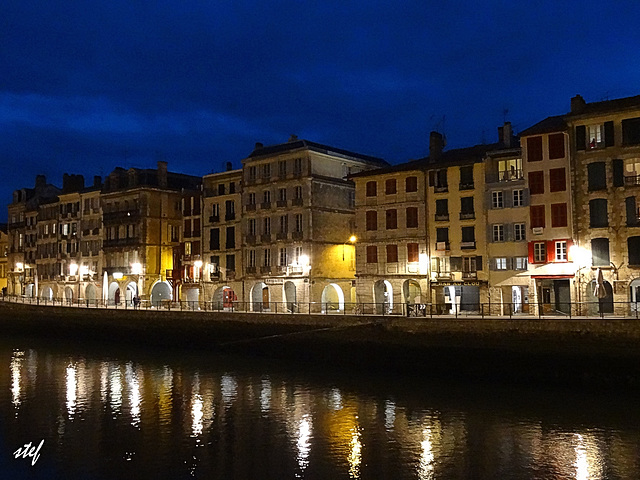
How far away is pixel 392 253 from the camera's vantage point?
54.3 meters

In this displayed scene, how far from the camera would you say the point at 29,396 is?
3478cm

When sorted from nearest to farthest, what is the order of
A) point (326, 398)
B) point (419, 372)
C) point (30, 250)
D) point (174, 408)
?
point (174, 408) < point (326, 398) < point (419, 372) < point (30, 250)

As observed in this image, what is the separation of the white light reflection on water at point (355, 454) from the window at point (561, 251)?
2368 centimetres

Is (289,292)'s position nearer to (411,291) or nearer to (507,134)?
(411,291)

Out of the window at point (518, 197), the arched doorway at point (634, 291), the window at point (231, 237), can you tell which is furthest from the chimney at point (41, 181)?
the arched doorway at point (634, 291)

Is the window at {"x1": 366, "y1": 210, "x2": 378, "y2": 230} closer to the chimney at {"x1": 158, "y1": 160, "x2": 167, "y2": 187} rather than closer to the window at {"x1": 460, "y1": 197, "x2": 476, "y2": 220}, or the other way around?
the window at {"x1": 460, "y1": 197, "x2": 476, "y2": 220}

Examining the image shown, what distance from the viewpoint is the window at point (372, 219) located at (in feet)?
182

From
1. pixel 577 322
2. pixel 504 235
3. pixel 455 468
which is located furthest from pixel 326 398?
pixel 504 235

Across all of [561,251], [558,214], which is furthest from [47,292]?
[561,251]

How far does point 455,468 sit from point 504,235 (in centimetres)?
2881

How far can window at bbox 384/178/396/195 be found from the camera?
54.9 meters

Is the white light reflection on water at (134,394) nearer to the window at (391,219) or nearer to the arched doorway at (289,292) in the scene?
the arched doorway at (289,292)

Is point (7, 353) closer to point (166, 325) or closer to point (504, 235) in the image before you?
point (166, 325)
